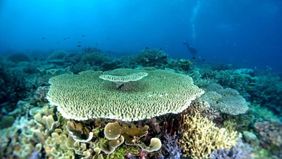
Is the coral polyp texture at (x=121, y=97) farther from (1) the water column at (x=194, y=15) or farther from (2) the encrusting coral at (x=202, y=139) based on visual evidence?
(1) the water column at (x=194, y=15)

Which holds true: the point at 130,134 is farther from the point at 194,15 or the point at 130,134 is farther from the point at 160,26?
the point at 160,26

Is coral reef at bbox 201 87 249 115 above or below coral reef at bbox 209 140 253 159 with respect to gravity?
above

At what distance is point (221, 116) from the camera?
6.82m

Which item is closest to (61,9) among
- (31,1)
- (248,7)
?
(31,1)

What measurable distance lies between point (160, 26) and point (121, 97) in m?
107

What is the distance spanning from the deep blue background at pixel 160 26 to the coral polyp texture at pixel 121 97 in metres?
37.8

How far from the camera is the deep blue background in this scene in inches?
2442

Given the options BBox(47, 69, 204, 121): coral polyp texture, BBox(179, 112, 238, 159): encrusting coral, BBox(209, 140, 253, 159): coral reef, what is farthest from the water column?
BBox(179, 112, 238, 159): encrusting coral

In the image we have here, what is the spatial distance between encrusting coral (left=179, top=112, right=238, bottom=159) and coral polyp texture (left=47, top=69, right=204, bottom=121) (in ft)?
1.83

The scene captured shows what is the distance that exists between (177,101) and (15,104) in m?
4.00

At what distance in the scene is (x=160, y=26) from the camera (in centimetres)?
11081

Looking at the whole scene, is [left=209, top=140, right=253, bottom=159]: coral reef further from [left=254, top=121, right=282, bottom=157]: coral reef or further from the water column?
the water column

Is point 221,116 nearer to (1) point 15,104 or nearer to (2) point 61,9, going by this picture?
(1) point 15,104

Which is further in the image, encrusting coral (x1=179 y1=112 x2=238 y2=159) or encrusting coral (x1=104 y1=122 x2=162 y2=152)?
encrusting coral (x1=179 y1=112 x2=238 y2=159)
